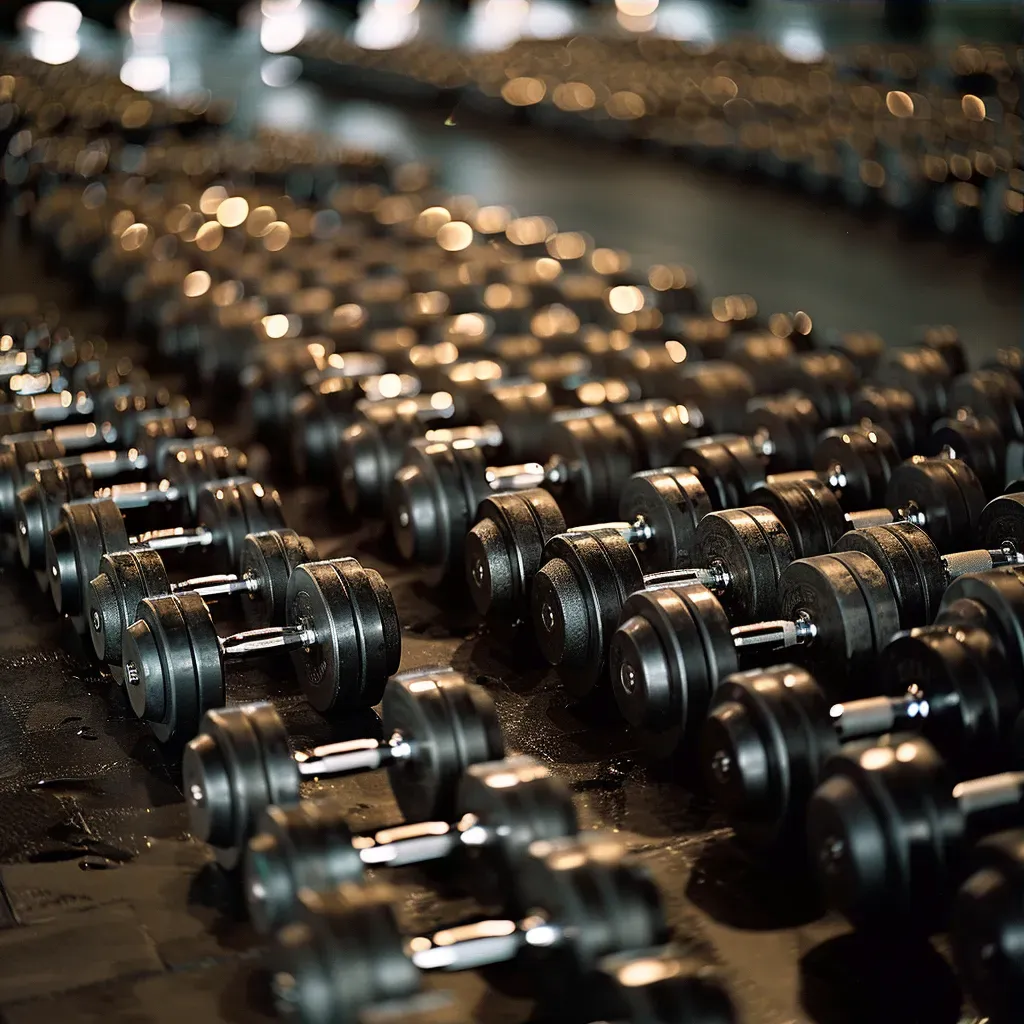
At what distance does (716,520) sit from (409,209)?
4679 mm

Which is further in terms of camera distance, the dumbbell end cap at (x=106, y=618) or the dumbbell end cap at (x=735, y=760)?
the dumbbell end cap at (x=106, y=618)

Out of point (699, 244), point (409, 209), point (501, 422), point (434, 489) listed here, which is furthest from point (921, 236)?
point (434, 489)

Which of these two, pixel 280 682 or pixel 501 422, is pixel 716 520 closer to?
pixel 280 682

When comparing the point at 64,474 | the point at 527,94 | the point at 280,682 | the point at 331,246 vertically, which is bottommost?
the point at 280,682

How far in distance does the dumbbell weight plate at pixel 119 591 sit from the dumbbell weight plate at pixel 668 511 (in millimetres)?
1062

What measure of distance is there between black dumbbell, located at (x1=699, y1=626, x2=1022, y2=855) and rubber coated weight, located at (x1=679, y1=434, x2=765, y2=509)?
1047 mm

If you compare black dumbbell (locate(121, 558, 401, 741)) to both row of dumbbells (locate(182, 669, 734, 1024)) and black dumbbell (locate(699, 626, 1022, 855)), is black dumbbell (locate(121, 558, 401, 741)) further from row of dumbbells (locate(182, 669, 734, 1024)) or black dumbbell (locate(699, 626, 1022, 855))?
black dumbbell (locate(699, 626, 1022, 855))

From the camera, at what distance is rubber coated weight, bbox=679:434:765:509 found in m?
3.47

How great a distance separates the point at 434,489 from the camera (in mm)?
3471

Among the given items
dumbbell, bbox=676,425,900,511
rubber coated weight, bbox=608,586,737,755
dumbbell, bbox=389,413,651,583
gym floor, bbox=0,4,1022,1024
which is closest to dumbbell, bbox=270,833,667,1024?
gym floor, bbox=0,4,1022,1024

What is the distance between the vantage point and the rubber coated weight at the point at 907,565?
2.73 m

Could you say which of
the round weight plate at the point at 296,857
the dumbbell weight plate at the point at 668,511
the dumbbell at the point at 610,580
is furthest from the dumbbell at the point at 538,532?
the round weight plate at the point at 296,857

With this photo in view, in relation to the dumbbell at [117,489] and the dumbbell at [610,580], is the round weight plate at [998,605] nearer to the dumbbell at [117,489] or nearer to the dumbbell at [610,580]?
the dumbbell at [610,580]

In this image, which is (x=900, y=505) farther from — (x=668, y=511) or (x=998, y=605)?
(x=998, y=605)
